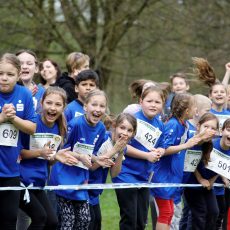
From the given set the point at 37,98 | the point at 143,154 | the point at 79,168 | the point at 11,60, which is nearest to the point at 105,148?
the point at 79,168

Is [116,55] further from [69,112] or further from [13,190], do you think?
[13,190]

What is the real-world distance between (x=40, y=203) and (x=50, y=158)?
430 millimetres

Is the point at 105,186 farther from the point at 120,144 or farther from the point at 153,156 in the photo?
the point at 153,156

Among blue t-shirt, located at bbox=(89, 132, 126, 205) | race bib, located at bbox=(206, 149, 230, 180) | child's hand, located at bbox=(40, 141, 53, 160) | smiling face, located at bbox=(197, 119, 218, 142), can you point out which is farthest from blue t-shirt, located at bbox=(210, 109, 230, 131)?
child's hand, located at bbox=(40, 141, 53, 160)

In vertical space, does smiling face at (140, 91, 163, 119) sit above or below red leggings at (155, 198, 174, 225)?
above

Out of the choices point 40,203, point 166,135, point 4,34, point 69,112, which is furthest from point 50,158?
point 4,34

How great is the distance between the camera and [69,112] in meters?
7.78

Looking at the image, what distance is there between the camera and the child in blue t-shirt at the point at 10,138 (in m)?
6.43

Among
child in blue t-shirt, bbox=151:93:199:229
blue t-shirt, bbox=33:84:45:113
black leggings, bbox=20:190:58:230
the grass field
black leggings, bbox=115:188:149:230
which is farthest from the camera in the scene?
the grass field

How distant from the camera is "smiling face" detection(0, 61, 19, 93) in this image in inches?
254

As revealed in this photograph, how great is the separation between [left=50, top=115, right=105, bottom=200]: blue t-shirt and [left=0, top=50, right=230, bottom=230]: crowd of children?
0.03 feet

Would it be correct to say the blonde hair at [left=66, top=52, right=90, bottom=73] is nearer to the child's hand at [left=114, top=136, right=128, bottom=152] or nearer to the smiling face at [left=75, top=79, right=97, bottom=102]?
the smiling face at [left=75, top=79, right=97, bottom=102]

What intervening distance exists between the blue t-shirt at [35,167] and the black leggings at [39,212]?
4.7 inches

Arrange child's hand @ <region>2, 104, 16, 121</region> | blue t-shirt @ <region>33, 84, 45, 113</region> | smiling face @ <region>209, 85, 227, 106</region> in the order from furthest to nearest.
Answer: smiling face @ <region>209, 85, 227, 106</region>
blue t-shirt @ <region>33, 84, 45, 113</region>
child's hand @ <region>2, 104, 16, 121</region>
